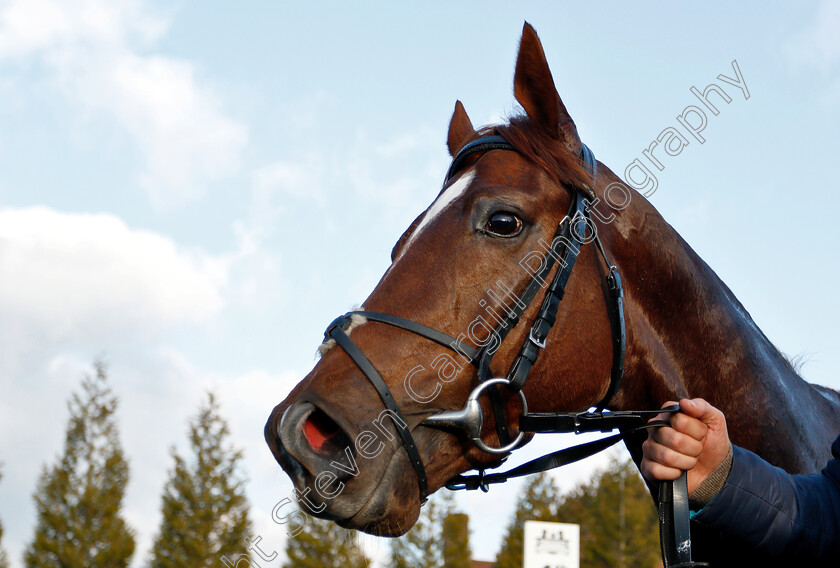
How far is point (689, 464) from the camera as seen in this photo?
7.50 feet

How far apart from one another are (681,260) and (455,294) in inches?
46.3

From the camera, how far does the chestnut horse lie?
2.46m

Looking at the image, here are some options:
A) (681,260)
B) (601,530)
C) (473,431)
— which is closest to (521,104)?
(681,260)

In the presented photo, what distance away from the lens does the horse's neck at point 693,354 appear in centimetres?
306

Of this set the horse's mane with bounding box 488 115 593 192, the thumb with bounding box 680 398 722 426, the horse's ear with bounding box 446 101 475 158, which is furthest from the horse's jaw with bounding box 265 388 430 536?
the horse's ear with bounding box 446 101 475 158

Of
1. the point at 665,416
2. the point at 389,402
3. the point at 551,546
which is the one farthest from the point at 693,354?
the point at 551,546

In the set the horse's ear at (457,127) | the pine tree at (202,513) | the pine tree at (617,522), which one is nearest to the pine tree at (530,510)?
the pine tree at (617,522)

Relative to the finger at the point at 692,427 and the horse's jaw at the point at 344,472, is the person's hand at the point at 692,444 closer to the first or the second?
the finger at the point at 692,427

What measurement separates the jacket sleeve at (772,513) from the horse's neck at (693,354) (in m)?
0.72

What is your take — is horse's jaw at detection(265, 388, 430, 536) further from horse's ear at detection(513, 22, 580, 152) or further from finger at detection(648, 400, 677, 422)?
horse's ear at detection(513, 22, 580, 152)

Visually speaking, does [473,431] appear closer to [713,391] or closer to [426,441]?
[426,441]

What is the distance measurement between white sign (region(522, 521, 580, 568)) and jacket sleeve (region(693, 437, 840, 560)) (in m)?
9.53

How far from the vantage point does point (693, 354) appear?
10.3 ft

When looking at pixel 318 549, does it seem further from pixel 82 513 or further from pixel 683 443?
pixel 683 443
